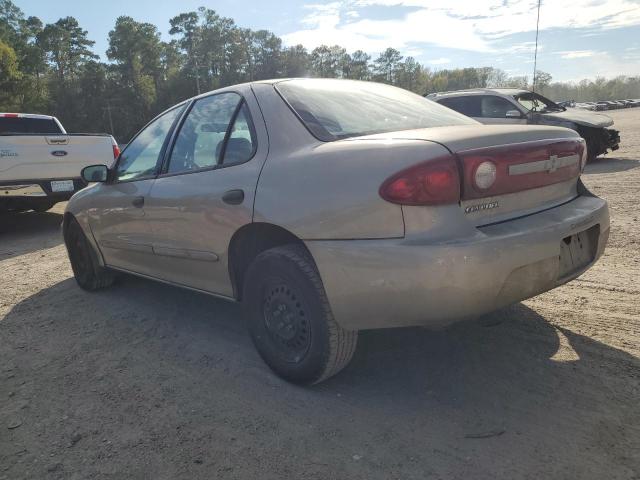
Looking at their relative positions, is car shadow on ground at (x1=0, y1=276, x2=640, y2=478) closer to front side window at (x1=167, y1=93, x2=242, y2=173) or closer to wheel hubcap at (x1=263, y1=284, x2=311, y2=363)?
wheel hubcap at (x1=263, y1=284, x2=311, y2=363)

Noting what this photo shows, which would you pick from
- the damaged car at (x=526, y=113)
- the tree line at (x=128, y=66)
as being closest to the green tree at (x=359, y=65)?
the tree line at (x=128, y=66)

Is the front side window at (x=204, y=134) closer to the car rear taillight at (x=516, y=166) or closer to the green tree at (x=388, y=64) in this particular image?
the car rear taillight at (x=516, y=166)

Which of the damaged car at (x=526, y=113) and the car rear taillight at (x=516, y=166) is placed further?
the damaged car at (x=526, y=113)

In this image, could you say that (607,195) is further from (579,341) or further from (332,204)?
(332,204)

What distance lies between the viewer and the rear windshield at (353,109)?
2627 mm

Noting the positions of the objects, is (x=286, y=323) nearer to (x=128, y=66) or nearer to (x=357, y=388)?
(x=357, y=388)

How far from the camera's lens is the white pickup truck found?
22.4 feet

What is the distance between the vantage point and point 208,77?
252 ft

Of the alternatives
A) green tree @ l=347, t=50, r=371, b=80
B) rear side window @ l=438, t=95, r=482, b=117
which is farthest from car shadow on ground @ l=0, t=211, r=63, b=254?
green tree @ l=347, t=50, r=371, b=80

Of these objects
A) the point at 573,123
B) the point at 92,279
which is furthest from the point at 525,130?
the point at 573,123

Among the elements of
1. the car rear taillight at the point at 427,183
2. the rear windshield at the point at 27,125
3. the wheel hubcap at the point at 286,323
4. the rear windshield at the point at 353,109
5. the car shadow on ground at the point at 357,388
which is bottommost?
the car shadow on ground at the point at 357,388

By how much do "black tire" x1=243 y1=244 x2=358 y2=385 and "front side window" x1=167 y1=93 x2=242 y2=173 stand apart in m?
0.84

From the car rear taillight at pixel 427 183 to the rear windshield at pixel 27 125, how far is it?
29.2ft

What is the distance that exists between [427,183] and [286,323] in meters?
1.08
